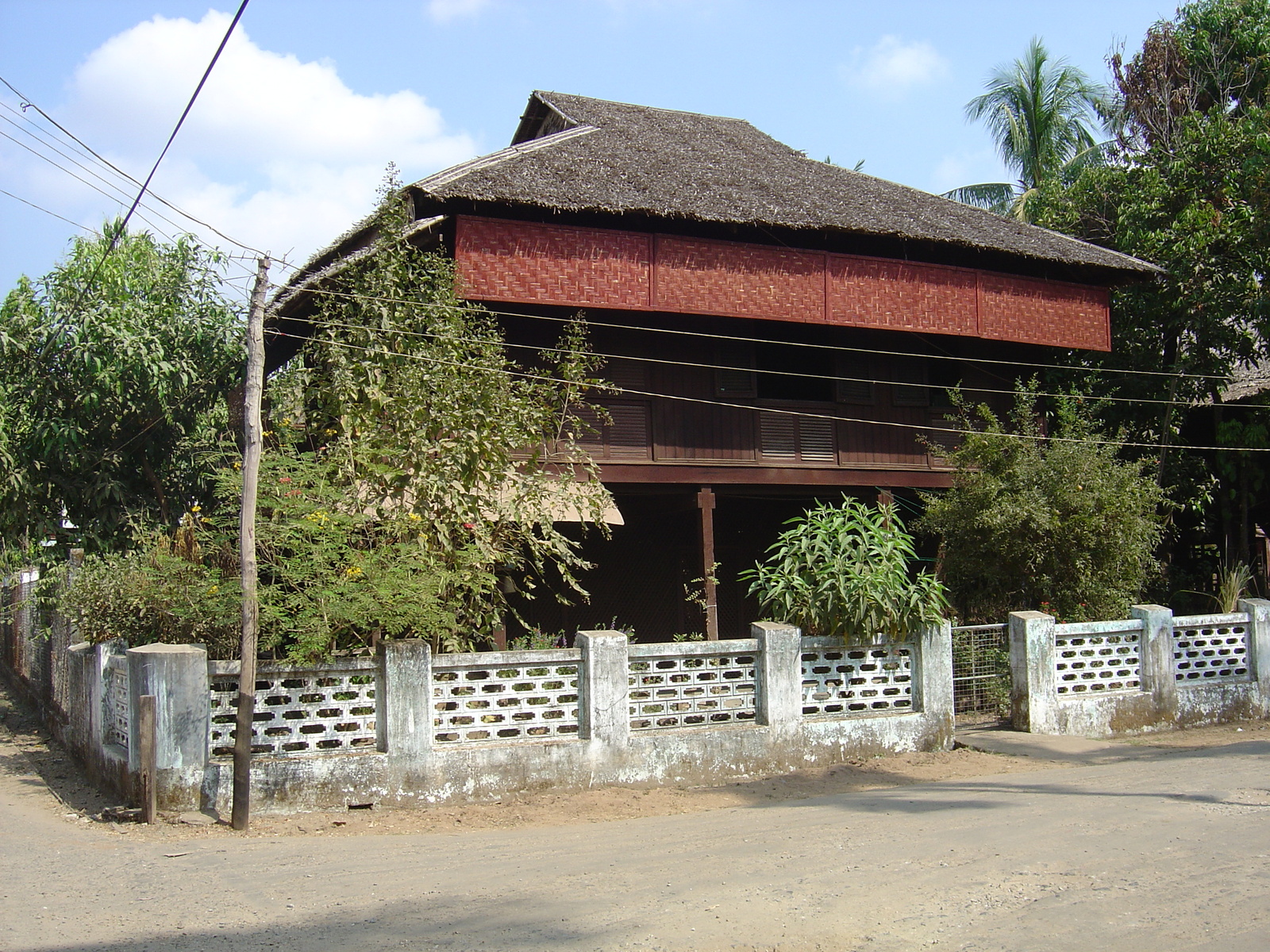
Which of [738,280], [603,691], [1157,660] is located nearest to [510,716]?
[603,691]

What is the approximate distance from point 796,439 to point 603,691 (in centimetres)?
720

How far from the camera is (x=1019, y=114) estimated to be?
95.0 feet

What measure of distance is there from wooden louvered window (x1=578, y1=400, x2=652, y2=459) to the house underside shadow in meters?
1.59

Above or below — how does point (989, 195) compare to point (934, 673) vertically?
above

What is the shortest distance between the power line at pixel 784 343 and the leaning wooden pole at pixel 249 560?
2.26 m

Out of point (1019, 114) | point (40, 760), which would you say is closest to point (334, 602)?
point (40, 760)

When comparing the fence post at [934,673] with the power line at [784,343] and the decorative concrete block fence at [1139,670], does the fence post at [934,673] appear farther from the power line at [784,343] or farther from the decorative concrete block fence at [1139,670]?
the power line at [784,343]

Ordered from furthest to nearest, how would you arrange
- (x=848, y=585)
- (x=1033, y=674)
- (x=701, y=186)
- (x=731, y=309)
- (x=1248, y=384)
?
(x=1248, y=384) → (x=701, y=186) → (x=731, y=309) → (x=1033, y=674) → (x=848, y=585)

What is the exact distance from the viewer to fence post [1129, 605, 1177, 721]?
37.2 ft

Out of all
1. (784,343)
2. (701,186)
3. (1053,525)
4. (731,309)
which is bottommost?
(1053,525)

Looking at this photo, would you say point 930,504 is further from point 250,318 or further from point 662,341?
point 250,318

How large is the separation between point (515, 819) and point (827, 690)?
10.4 ft

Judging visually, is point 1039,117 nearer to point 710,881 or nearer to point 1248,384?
point 1248,384

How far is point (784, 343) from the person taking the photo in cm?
1391
